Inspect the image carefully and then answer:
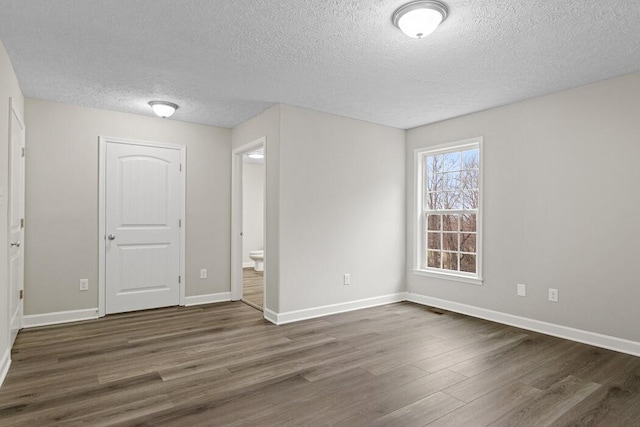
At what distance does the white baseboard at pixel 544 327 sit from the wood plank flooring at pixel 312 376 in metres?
0.12

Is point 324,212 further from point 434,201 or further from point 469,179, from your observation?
point 469,179

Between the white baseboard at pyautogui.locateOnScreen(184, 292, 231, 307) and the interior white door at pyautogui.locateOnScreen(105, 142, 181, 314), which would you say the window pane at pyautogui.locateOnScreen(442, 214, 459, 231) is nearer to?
the white baseboard at pyautogui.locateOnScreen(184, 292, 231, 307)

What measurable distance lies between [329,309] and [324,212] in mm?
1168

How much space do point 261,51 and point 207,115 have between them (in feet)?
6.51

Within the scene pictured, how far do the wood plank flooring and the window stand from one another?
0.90 meters

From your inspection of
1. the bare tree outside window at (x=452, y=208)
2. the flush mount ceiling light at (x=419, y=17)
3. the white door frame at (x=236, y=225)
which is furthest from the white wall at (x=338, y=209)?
the flush mount ceiling light at (x=419, y=17)

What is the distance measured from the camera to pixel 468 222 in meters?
4.59

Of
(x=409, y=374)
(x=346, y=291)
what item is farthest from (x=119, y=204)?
(x=409, y=374)

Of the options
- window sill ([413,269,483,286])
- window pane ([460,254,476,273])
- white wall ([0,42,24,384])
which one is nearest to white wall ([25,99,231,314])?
white wall ([0,42,24,384])

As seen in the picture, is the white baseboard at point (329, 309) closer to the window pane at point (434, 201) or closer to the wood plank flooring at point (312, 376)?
the wood plank flooring at point (312, 376)

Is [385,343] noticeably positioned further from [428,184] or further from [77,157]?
[77,157]

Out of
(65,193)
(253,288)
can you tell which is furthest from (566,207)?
(65,193)

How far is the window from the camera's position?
4.50 metres

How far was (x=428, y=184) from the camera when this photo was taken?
509 cm
